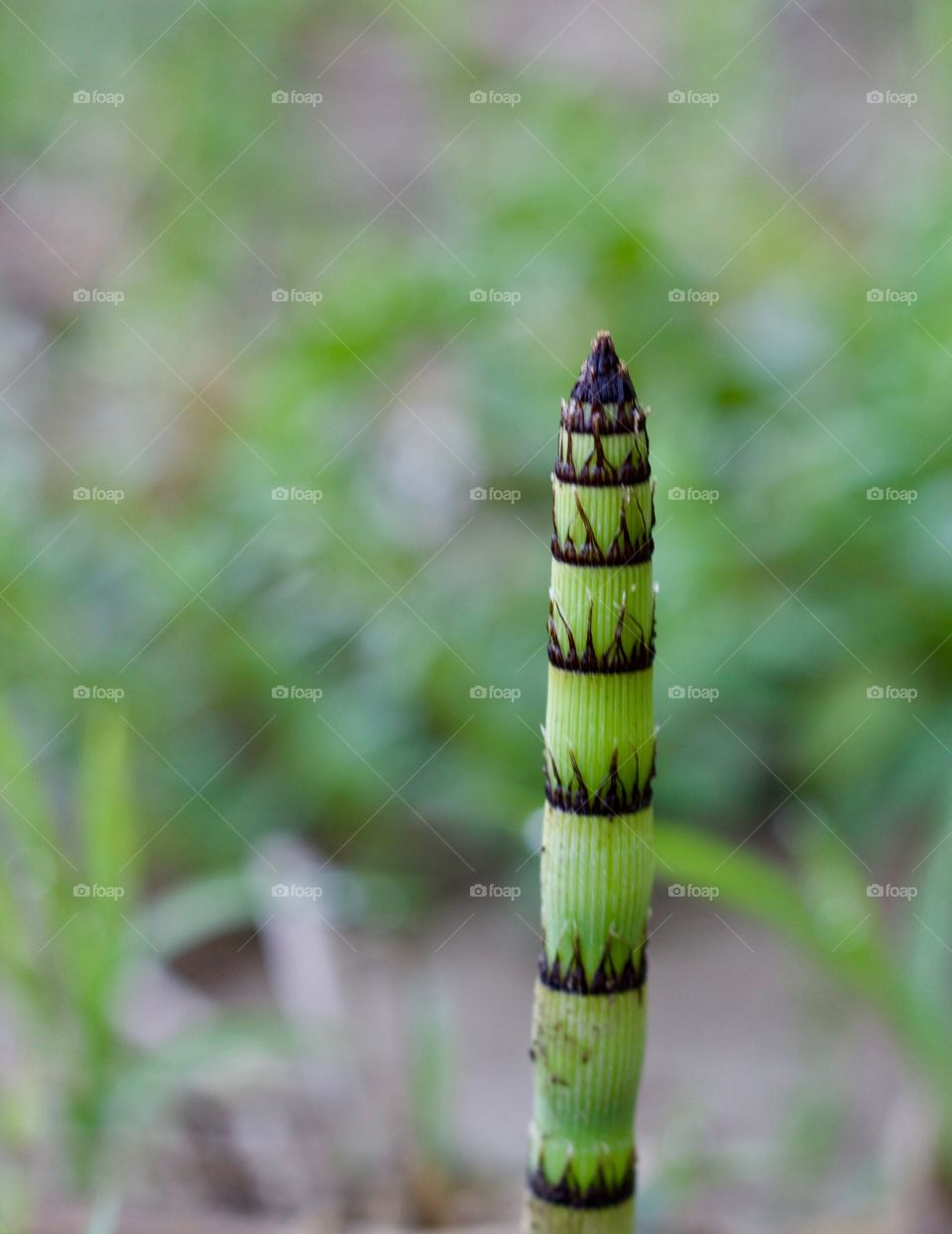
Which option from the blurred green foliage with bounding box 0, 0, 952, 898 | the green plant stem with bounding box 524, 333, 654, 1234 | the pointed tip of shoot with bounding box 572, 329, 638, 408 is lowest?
the green plant stem with bounding box 524, 333, 654, 1234

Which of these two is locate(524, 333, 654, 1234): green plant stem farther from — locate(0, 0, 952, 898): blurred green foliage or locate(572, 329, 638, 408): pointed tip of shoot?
locate(0, 0, 952, 898): blurred green foliage

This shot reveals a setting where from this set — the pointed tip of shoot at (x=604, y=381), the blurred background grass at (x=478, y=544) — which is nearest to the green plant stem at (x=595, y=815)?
the pointed tip of shoot at (x=604, y=381)

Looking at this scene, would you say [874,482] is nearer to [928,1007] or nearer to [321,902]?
[928,1007]

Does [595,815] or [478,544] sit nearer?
[595,815]

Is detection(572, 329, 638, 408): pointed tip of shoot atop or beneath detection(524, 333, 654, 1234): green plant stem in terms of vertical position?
atop

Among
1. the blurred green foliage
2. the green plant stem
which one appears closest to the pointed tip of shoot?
the green plant stem

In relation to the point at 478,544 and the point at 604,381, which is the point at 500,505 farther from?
the point at 604,381

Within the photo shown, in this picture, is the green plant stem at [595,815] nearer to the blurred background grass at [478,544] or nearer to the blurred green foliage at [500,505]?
the blurred background grass at [478,544]

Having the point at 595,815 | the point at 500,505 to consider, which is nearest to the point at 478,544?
the point at 500,505
